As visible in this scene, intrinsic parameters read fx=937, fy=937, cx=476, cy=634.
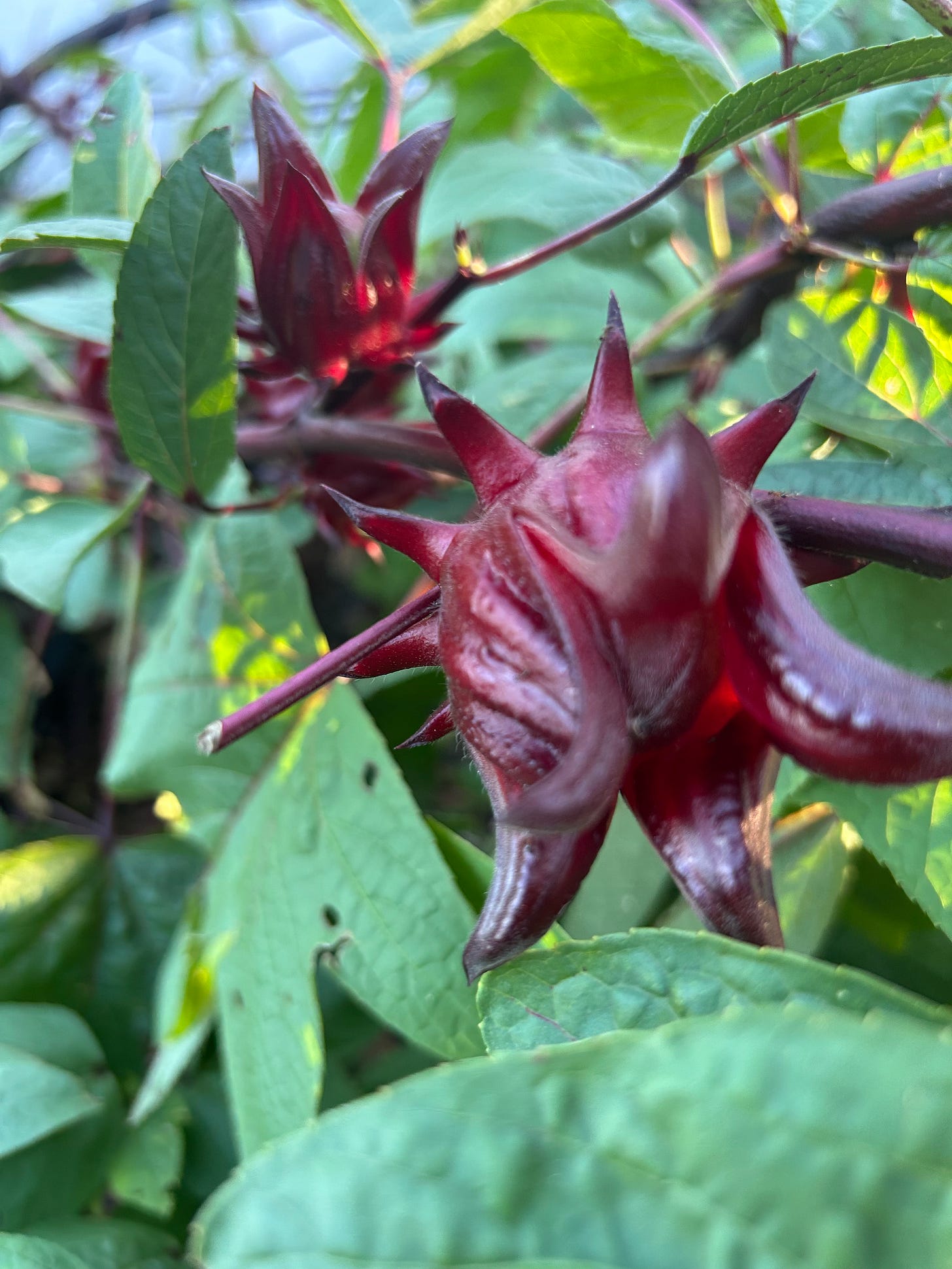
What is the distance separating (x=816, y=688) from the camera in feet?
0.74

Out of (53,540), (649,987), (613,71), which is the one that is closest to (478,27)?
(613,71)

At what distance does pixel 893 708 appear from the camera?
21 centimetres

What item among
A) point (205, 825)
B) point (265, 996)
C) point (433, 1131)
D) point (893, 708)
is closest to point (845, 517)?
point (893, 708)

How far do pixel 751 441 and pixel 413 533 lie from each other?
0.11m

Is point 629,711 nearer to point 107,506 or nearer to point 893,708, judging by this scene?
point 893,708

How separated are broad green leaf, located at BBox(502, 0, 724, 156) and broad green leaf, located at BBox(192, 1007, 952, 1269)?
1.66 ft

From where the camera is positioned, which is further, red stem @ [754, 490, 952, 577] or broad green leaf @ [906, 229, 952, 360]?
broad green leaf @ [906, 229, 952, 360]

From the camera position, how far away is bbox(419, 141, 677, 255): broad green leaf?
0.60m

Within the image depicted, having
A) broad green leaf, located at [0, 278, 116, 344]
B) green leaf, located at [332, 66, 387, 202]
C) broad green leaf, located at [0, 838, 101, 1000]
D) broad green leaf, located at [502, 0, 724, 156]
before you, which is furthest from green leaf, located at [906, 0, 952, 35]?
broad green leaf, located at [0, 838, 101, 1000]

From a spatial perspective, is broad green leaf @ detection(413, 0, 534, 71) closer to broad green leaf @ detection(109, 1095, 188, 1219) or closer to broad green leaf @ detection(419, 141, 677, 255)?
broad green leaf @ detection(419, 141, 677, 255)

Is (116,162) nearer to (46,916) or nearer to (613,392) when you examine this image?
(613,392)

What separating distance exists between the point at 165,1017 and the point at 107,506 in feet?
1.22

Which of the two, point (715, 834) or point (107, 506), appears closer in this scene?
point (715, 834)

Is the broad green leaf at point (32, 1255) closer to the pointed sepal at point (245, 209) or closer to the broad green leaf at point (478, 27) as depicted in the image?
the pointed sepal at point (245, 209)
